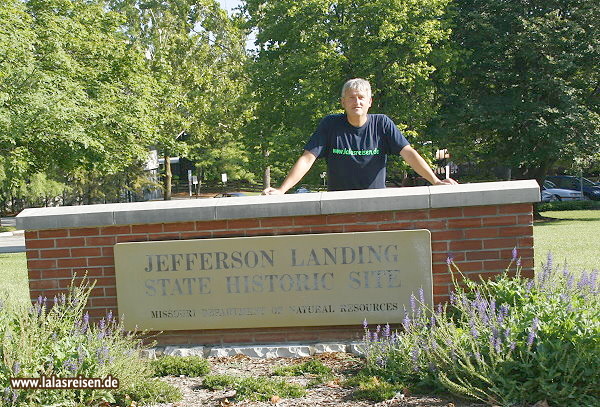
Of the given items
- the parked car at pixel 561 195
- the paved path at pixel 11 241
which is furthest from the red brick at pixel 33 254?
the parked car at pixel 561 195

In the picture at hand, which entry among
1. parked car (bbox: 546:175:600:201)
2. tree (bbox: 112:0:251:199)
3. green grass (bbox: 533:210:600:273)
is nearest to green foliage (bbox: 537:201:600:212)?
parked car (bbox: 546:175:600:201)

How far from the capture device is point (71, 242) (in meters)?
5.28

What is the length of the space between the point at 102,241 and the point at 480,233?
2.82 metres

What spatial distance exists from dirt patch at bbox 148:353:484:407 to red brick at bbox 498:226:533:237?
4.52 feet

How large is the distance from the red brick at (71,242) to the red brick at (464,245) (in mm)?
2760

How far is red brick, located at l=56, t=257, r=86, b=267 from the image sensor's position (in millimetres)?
5289

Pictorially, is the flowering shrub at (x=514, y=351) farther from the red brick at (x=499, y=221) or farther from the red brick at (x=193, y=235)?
the red brick at (x=193, y=235)

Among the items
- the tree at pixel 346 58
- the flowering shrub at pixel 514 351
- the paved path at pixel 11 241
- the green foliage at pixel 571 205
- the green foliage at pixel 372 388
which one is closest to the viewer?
the flowering shrub at pixel 514 351

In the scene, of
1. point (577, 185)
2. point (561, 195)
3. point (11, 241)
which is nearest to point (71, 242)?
point (11, 241)

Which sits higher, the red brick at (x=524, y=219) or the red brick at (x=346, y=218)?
the red brick at (x=346, y=218)

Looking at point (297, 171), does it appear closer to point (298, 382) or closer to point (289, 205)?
point (289, 205)

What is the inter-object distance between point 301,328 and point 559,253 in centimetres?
862

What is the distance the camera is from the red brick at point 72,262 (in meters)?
5.29

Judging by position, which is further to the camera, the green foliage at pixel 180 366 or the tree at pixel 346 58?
the tree at pixel 346 58
